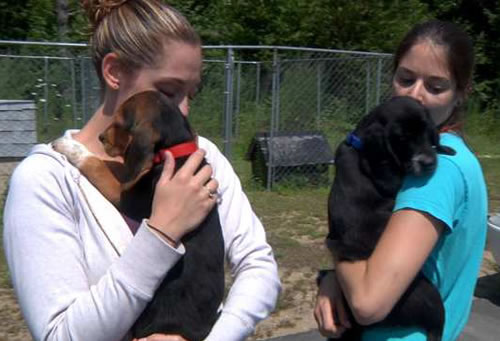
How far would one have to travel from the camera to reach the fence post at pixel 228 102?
425 inches

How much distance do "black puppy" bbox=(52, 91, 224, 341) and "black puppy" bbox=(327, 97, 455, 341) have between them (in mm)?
399

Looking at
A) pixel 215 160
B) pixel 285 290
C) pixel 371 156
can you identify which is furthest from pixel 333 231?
pixel 285 290

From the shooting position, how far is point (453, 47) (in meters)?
2.37

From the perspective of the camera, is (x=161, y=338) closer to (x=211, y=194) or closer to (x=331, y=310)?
(x=211, y=194)

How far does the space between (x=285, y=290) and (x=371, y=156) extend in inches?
187

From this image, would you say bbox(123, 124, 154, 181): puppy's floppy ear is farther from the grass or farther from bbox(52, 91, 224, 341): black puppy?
the grass

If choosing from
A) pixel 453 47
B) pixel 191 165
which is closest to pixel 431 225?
pixel 453 47

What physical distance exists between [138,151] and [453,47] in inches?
37.2

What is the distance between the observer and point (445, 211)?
223 centimetres

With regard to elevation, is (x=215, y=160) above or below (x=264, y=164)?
above

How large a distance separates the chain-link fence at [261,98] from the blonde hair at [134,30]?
303 inches

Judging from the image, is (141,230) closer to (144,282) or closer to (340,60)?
(144,282)

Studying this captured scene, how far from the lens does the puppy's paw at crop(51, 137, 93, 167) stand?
2107 mm

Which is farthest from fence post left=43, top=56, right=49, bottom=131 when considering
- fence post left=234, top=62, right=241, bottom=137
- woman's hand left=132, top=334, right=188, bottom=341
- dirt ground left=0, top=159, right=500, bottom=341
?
woman's hand left=132, top=334, right=188, bottom=341
